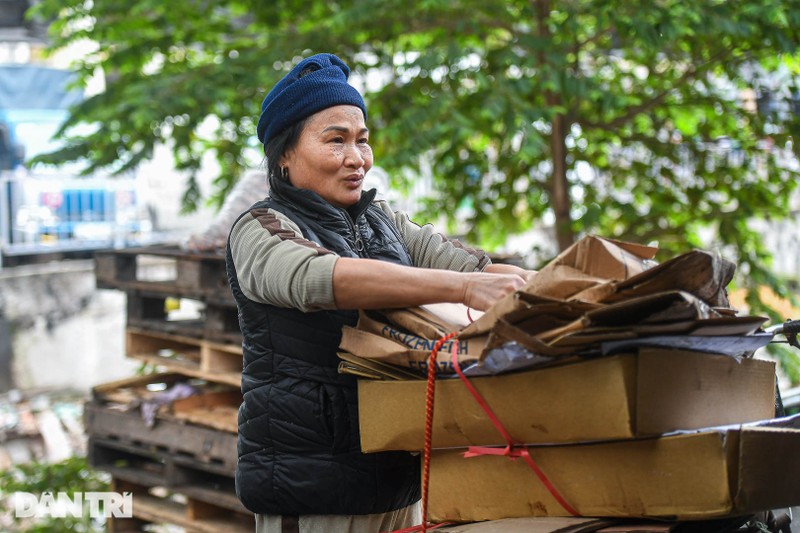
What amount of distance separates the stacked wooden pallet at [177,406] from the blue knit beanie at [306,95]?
2.43m

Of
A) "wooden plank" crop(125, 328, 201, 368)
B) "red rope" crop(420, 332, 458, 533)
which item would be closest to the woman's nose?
"red rope" crop(420, 332, 458, 533)

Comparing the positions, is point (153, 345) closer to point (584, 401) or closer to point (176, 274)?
point (176, 274)

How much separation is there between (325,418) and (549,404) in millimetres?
651

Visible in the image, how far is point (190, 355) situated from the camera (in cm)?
535

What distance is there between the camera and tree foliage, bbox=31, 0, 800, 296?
5801mm

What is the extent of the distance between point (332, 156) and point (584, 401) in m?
0.95

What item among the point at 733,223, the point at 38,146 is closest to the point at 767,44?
the point at 733,223

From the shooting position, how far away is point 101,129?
21.3 ft

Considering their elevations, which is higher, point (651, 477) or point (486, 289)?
point (486, 289)

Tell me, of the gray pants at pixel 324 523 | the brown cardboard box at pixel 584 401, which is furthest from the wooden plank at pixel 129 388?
the brown cardboard box at pixel 584 401

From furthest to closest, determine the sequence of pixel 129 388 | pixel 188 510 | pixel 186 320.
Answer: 1. pixel 129 388
2. pixel 186 320
3. pixel 188 510

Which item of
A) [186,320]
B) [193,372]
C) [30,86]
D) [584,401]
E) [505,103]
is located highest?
[30,86]

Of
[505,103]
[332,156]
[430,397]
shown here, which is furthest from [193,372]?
[430,397]

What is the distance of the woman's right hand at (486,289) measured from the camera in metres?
2.18
